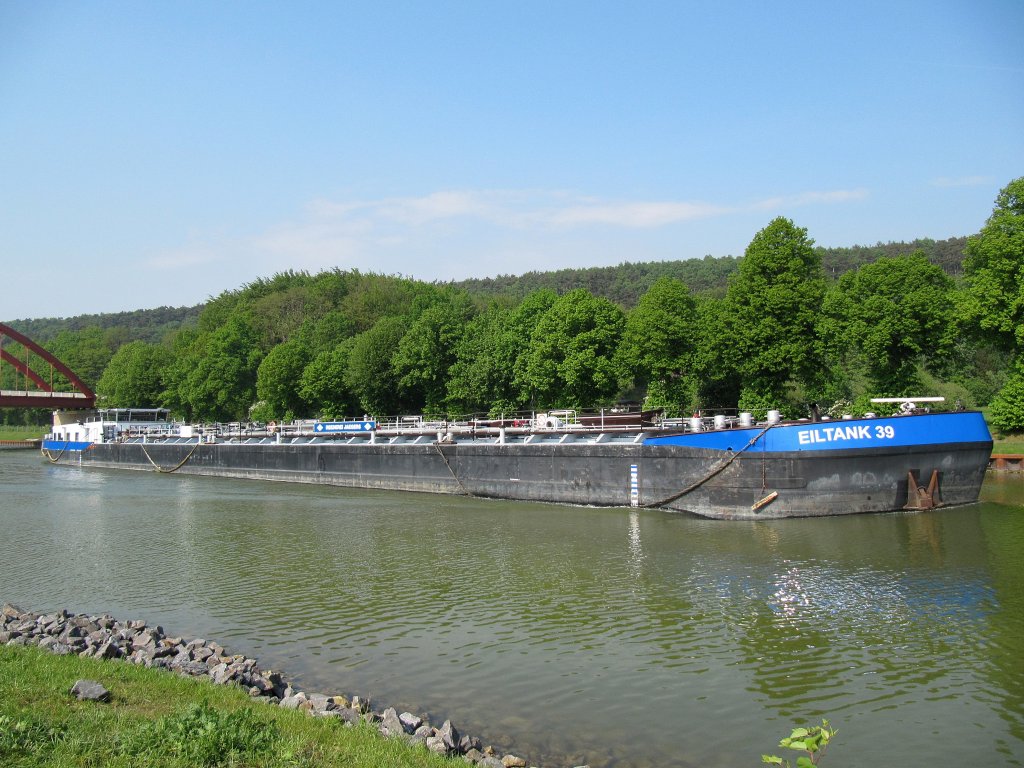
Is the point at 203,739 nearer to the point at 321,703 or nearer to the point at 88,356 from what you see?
the point at 321,703

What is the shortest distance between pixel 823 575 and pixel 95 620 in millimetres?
14865

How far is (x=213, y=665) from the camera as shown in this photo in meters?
11.8

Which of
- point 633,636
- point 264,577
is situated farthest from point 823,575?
point 264,577

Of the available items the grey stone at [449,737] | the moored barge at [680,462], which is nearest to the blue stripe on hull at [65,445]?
the moored barge at [680,462]

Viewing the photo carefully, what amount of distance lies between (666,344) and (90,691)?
40188 millimetres

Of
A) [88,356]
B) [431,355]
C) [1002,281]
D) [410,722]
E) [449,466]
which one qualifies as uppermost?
[88,356]

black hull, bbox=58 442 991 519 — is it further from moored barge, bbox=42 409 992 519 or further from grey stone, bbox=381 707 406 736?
grey stone, bbox=381 707 406 736

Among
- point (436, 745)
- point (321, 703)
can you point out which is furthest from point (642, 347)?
point (436, 745)

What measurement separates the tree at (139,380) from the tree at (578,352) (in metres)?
60.8

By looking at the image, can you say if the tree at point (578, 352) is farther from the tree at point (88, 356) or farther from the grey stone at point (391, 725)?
the tree at point (88, 356)

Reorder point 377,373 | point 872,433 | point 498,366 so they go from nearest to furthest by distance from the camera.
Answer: point 872,433 → point 498,366 → point 377,373

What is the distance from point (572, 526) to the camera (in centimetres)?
2648

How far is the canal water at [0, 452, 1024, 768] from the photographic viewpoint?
34.1 ft

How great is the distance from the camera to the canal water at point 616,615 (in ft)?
34.1
